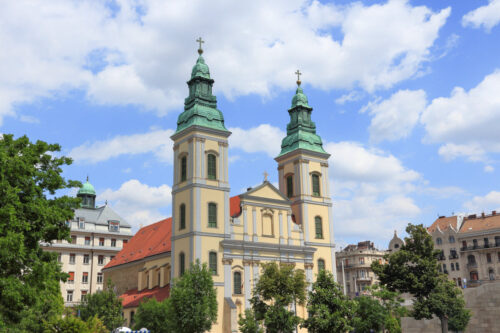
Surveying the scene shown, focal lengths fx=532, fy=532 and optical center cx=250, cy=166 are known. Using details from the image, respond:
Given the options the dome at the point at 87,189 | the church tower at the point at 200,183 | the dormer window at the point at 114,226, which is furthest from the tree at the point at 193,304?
the dome at the point at 87,189

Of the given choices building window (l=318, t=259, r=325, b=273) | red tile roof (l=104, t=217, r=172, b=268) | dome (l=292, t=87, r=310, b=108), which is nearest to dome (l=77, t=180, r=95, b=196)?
red tile roof (l=104, t=217, r=172, b=268)

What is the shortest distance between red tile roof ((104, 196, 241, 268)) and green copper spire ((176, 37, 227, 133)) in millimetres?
9040

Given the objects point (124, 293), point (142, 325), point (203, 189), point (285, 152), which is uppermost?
point (285, 152)

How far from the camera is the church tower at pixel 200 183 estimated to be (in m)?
50.1

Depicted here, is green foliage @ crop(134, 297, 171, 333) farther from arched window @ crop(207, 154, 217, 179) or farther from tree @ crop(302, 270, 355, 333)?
tree @ crop(302, 270, 355, 333)

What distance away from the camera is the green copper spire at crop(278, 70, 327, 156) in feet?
205

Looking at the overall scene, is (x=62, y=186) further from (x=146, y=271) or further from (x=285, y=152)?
(x=285, y=152)

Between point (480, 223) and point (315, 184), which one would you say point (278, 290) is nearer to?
point (315, 184)

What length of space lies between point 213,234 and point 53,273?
1014 inches

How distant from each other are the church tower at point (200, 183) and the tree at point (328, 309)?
49.2ft

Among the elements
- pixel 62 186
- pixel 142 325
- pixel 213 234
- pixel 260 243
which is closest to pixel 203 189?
pixel 213 234

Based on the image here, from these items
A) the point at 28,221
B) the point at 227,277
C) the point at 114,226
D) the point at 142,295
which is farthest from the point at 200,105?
the point at 114,226

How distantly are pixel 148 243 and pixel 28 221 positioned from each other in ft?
131

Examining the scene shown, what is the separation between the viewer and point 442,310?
150 ft
